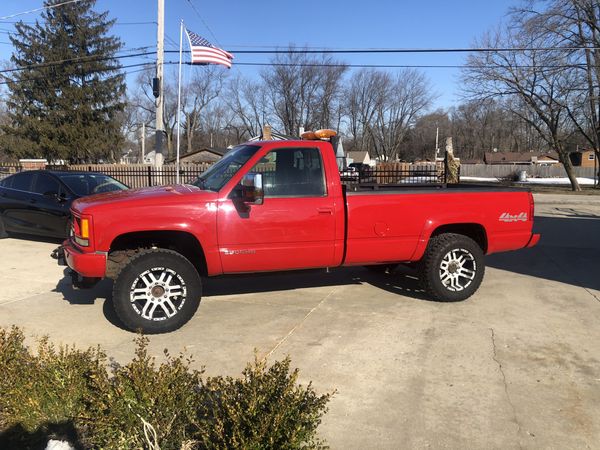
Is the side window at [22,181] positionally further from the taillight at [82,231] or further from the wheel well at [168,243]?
the wheel well at [168,243]

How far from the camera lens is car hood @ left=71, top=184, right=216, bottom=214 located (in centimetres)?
485

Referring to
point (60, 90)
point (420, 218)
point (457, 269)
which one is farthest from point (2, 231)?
point (60, 90)

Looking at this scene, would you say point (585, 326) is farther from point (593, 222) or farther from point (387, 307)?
point (593, 222)

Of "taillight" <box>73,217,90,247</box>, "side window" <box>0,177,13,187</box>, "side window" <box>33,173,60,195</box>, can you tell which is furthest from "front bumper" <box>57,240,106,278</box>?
"side window" <box>0,177,13,187</box>

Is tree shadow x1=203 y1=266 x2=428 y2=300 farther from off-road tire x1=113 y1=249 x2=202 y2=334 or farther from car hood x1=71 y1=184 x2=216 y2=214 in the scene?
car hood x1=71 y1=184 x2=216 y2=214

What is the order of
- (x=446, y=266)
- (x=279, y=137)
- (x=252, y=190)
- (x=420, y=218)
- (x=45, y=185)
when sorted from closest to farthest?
(x=252, y=190), (x=420, y=218), (x=446, y=266), (x=45, y=185), (x=279, y=137)

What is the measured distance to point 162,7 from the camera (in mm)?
16859

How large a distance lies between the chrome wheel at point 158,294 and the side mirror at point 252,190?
104 centimetres

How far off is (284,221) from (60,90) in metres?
37.8

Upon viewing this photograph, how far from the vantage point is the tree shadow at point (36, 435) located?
295cm

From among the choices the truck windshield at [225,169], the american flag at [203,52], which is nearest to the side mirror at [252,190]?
Answer: the truck windshield at [225,169]

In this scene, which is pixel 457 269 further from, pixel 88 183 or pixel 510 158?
pixel 510 158

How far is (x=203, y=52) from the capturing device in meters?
15.0

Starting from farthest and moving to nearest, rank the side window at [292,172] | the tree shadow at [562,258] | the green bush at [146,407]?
1. the tree shadow at [562,258]
2. the side window at [292,172]
3. the green bush at [146,407]
